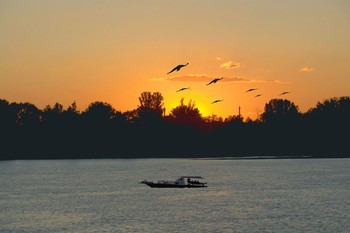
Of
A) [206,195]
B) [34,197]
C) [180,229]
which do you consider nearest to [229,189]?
[206,195]

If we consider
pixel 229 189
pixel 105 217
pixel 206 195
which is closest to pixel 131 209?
pixel 105 217

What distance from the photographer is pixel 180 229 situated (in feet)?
323

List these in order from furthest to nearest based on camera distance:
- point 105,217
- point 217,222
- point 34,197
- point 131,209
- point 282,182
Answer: point 282,182 → point 34,197 → point 131,209 → point 105,217 → point 217,222

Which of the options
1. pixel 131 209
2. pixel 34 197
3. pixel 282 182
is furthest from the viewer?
pixel 282 182

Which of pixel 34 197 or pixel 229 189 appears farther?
pixel 229 189

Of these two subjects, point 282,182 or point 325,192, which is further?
point 282,182

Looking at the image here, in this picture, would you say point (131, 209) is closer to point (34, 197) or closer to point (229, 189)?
point (34, 197)

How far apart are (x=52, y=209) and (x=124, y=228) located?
2680 cm

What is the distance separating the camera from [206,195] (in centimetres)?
14950

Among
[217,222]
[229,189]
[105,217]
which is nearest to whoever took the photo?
[217,222]

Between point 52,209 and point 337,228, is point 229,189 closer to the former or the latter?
point 52,209

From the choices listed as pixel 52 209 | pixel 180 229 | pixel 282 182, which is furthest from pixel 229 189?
pixel 180 229

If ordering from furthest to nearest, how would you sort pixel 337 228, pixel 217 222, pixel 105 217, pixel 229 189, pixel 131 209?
pixel 229 189 → pixel 131 209 → pixel 105 217 → pixel 217 222 → pixel 337 228

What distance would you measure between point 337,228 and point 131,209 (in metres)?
36.3
